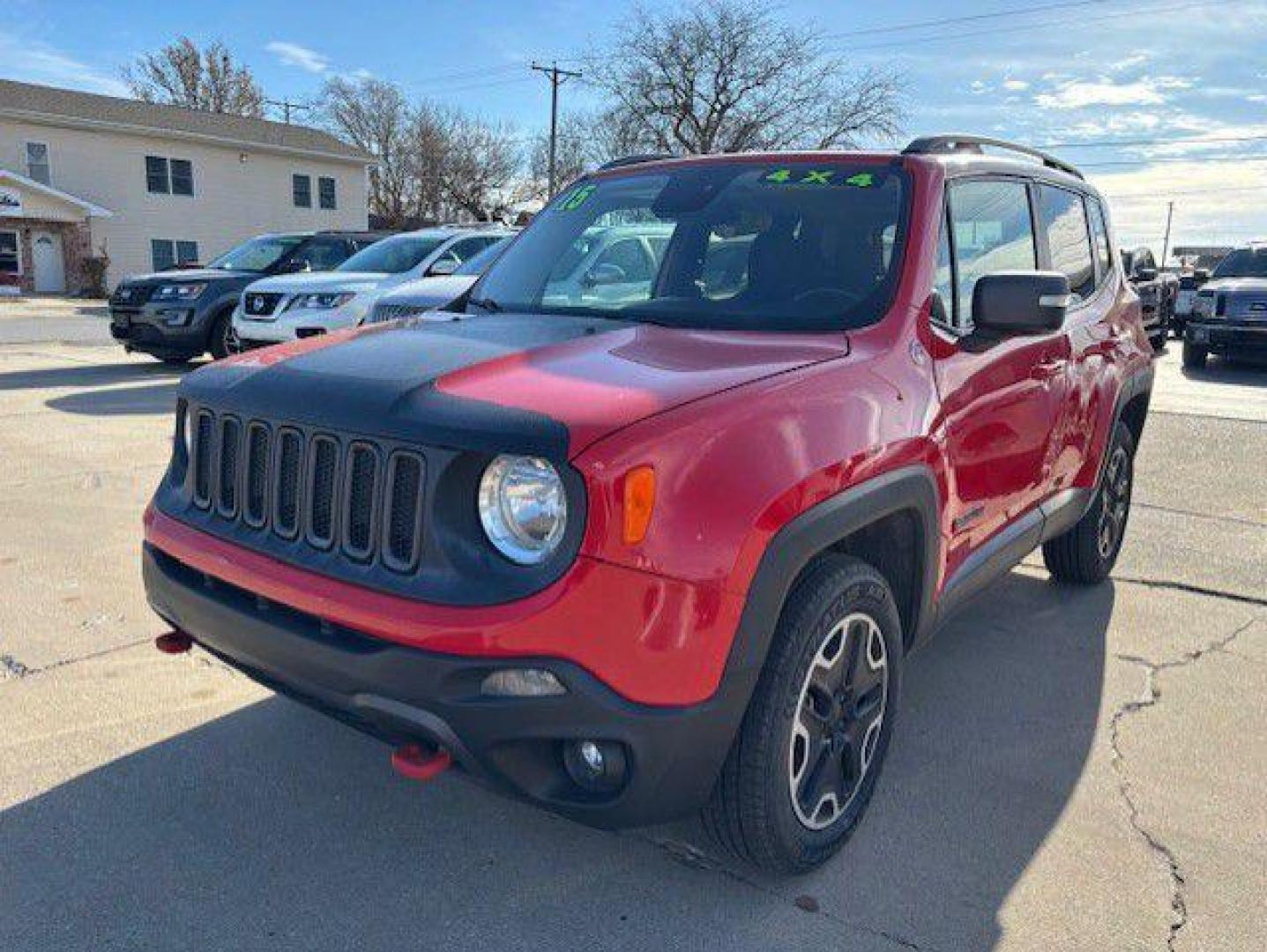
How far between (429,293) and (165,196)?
31.6 m

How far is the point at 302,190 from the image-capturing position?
3953cm

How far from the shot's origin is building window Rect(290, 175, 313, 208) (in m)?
39.2

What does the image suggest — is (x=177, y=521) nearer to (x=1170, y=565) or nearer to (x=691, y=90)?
(x=1170, y=565)

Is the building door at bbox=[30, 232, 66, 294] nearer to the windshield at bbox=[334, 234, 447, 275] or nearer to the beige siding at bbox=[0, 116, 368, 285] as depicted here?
the beige siding at bbox=[0, 116, 368, 285]

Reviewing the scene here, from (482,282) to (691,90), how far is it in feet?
136

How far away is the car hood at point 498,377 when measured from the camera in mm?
2148

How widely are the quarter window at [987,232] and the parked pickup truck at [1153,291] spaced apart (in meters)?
11.7

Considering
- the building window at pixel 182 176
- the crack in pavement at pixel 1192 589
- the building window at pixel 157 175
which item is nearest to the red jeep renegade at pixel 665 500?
the crack in pavement at pixel 1192 589

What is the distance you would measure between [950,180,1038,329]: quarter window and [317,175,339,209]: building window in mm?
39804

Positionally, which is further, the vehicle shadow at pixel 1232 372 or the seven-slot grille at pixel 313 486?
the vehicle shadow at pixel 1232 372

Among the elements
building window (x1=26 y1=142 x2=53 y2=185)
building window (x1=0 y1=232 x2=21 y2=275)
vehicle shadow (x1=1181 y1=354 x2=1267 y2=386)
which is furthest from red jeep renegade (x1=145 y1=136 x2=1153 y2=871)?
building window (x1=26 y1=142 x2=53 y2=185)

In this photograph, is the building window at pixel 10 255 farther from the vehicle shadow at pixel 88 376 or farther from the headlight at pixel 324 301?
the headlight at pixel 324 301

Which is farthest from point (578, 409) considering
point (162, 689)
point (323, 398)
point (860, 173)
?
point (162, 689)

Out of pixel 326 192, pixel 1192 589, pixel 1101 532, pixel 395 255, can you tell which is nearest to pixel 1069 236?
pixel 1101 532
